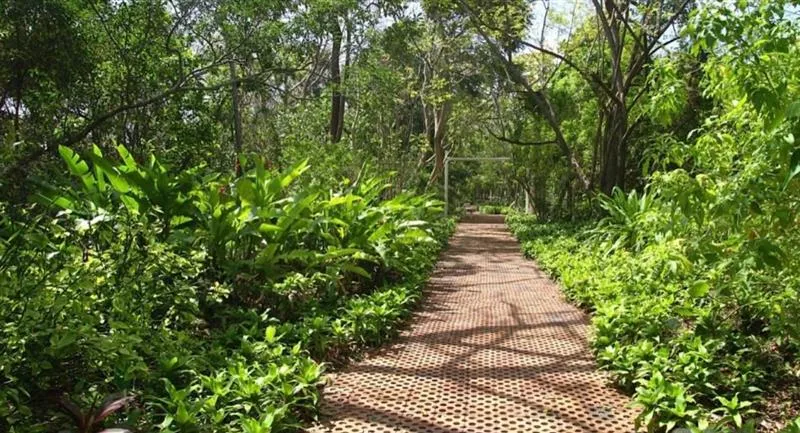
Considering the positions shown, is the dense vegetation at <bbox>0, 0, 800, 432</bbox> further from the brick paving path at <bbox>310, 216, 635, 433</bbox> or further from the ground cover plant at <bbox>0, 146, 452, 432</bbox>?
the brick paving path at <bbox>310, 216, 635, 433</bbox>

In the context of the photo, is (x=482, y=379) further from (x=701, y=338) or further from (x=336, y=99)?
(x=336, y=99)

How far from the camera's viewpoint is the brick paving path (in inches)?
93.7

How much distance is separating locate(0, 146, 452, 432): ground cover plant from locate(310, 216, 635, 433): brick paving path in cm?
20

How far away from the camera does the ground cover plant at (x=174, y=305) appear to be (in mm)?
1997

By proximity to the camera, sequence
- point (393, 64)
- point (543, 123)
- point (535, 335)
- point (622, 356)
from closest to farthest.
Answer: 1. point (622, 356)
2. point (535, 335)
3. point (543, 123)
4. point (393, 64)

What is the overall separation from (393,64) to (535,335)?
1140 centimetres

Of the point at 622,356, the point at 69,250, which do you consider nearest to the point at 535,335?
the point at 622,356

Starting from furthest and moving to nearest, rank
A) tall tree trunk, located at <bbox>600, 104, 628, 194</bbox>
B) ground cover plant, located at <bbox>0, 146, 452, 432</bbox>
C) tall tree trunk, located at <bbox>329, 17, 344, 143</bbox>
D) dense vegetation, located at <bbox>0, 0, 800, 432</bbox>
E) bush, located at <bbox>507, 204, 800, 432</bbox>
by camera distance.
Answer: tall tree trunk, located at <bbox>329, 17, 344, 143</bbox> < tall tree trunk, located at <bbox>600, 104, 628, 194</bbox> < bush, located at <bbox>507, 204, 800, 432</bbox> < dense vegetation, located at <bbox>0, 0, 800, 432</bbox> < ground cover plant, located at <bbox>0, 146, 452, 432</bbox>

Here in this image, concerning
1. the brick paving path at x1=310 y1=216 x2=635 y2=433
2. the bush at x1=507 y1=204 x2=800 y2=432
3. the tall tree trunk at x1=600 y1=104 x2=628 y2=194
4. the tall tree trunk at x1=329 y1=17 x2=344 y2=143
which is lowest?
the brick paving path at x1=310 y1=216 x2=635 y2=433

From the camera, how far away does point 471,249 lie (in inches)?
395

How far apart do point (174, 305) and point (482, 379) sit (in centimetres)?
148

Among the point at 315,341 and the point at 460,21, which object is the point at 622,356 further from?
the point at 460,21

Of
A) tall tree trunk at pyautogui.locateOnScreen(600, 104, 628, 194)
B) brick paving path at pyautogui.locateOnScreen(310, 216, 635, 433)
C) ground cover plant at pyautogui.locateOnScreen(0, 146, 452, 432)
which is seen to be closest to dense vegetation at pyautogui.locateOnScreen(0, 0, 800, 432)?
ground cover plant at pyautogui.locateOnScreen(0, 146, 452, 432)

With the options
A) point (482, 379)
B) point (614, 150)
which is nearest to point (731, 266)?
point (482, 379)
